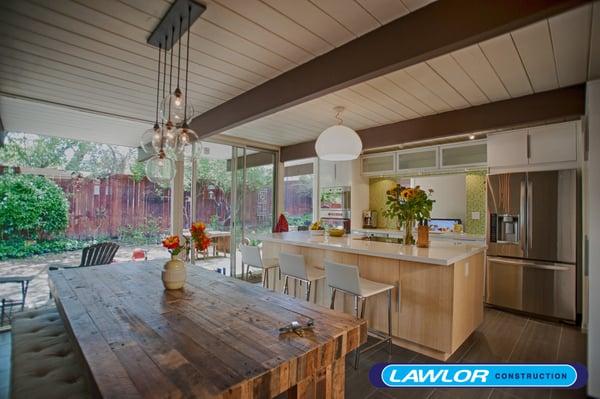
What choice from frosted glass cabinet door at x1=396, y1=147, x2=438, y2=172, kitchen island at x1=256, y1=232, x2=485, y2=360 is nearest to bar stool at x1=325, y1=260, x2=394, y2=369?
kitchen island at x1=256, y1=232, x2=485, y2=360

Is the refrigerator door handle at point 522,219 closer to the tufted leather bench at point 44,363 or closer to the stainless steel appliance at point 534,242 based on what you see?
the stainless steel appliance at point 534,242

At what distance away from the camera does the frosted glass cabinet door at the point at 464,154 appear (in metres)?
3.89

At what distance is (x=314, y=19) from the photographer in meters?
1.64

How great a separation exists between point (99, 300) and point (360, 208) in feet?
14.0

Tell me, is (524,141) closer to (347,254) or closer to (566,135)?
(566,135)

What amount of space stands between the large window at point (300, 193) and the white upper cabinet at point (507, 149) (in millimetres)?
2991

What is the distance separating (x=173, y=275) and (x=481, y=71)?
2.80 m

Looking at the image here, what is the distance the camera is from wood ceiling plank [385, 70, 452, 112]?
7.94 feet

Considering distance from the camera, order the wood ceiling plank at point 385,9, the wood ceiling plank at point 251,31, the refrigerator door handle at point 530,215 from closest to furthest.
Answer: the wood ceiling plank at point 385,9, the wood ceiling plank at point 251,31, the refrigerator door handle at point 530,215

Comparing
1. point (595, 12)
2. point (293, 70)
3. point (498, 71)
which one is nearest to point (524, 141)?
point (498, 71)

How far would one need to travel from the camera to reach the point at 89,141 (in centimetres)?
449

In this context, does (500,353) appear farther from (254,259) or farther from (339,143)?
(254,259)

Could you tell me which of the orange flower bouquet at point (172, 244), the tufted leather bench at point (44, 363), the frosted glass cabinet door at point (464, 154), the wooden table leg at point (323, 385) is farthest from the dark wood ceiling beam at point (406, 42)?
the frosted glass cabinet door at point (464, 154)

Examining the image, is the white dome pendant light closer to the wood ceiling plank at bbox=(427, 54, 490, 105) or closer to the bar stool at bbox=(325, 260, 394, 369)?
the wood ceiling plank at bbox=(427, 54, 490, 105)
